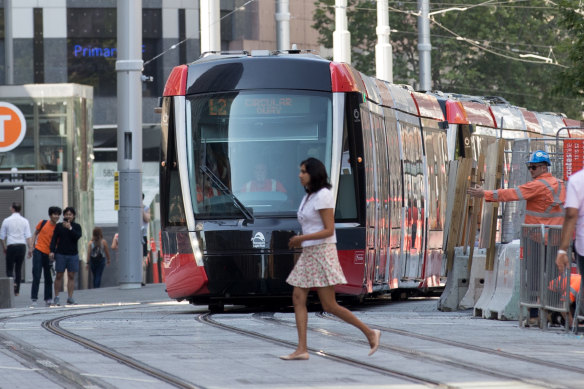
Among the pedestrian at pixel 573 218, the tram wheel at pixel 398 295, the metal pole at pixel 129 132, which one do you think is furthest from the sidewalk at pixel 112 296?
the pedestrian at pixel 573 218

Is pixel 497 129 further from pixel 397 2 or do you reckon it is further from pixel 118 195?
pixel 397 2

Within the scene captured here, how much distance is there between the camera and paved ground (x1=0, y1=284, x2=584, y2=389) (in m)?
9.72

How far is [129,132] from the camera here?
27.1m

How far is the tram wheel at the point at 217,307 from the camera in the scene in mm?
18531

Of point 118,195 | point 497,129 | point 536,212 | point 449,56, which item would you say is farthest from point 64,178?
point 449,56

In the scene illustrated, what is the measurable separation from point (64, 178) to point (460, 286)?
1651 cm

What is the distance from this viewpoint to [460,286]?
17.6 metres

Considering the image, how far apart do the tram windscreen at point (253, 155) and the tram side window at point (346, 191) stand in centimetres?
19

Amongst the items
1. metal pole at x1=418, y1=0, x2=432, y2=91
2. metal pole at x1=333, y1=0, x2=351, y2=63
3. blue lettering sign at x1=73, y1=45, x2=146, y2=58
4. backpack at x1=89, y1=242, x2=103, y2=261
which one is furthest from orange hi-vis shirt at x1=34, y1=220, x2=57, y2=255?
blue lettering sign at x1=73, y1=45, x2=146, y2=58

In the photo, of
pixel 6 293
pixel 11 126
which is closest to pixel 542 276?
pixel 6 293

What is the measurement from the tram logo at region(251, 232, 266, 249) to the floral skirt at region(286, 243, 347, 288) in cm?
574

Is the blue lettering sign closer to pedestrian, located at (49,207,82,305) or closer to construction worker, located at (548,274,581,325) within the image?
pedestrian, located at (49,207,82,305)

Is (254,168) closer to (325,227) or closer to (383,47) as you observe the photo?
(325,227)

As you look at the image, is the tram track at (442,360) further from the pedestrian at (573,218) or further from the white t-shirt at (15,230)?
the white t-shirt at (15,230)
